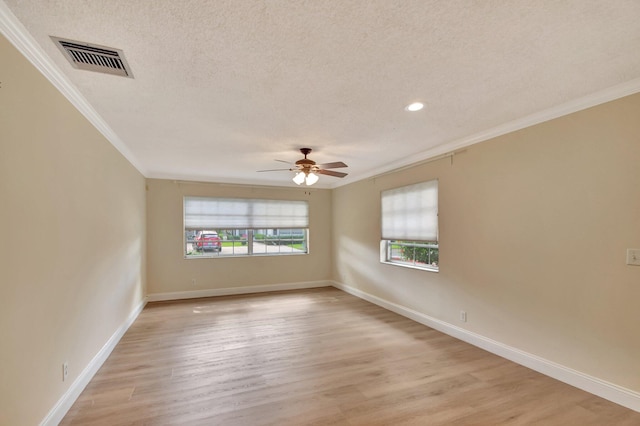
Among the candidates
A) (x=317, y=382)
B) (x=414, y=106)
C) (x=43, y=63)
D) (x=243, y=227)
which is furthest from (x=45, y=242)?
(x=243, y=227)

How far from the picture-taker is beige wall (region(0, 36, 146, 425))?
160 cm

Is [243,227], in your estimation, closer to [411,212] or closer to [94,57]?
[411,212]

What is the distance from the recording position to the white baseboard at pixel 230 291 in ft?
18.9

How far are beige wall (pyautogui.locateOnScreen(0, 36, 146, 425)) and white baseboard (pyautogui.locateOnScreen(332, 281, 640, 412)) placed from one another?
3994 mm

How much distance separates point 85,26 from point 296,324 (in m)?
3.91

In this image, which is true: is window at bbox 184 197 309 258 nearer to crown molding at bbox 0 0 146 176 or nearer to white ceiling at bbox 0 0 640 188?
white ceiling at bbox 0 0 640 188

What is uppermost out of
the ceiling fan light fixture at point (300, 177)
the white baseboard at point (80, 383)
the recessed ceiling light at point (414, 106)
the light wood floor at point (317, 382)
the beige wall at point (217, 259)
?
the recessed ceiling light at point (414, 106)

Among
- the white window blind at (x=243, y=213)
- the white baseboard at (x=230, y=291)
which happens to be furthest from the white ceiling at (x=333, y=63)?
the white baseboard at (x=230, y=291)

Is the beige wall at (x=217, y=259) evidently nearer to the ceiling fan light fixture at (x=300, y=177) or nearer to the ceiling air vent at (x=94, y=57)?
the ceiling fan light fixture at (x=300, y=177)

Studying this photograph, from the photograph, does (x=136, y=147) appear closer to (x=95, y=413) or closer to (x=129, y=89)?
(x=129, y=89)

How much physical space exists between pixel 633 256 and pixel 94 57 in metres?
4.13

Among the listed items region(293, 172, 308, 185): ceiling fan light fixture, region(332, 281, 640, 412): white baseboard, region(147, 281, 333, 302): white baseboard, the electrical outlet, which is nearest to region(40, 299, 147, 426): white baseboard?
region(147, 281, 333, 302): white baseboard

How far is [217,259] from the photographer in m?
6.16

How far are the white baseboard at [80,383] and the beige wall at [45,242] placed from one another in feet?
0.18
